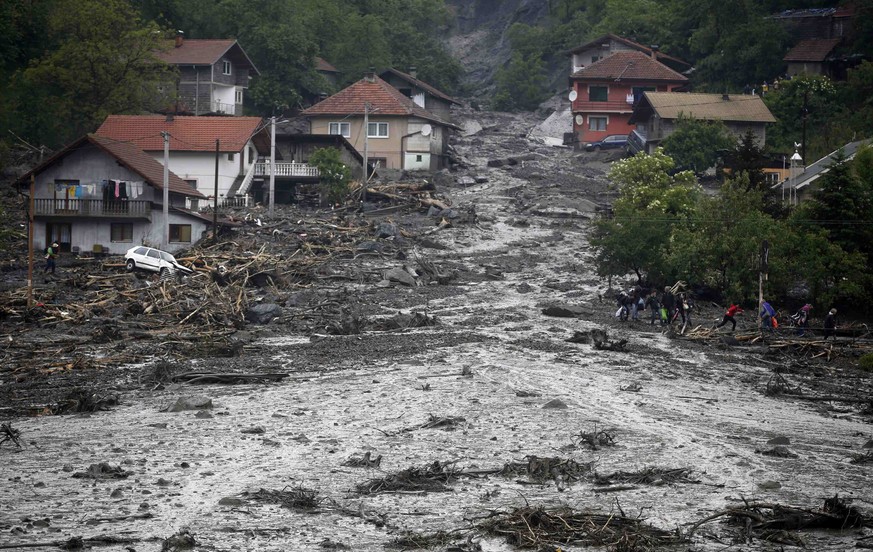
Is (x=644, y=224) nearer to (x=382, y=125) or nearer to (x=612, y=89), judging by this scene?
(x=382, y=125)

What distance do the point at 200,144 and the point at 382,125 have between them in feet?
55.9

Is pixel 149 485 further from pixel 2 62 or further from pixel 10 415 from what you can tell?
pixel 2 62

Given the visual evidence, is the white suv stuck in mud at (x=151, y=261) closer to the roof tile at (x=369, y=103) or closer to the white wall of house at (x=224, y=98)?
the roof tile at (x=369, y=103)

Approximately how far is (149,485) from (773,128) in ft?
220

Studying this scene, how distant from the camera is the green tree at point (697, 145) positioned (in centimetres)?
7419

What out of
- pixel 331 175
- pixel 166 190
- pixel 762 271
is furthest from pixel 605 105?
pixel 762 271

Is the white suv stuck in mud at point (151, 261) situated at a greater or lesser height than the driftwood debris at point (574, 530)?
greater

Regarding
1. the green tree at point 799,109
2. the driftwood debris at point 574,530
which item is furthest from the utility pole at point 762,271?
the green tree at point 799,109

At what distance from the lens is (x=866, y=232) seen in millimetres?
47969

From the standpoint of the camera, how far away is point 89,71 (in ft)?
237

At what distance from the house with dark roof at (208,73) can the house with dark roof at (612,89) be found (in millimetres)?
25579

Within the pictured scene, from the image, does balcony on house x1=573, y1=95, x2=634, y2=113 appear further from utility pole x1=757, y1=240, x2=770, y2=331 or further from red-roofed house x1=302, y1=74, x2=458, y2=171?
utility pole x1=757, y1=240, x2=770, y2=331

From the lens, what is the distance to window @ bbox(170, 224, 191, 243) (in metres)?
60.1

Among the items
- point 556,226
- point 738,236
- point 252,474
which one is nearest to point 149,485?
point 252,474
